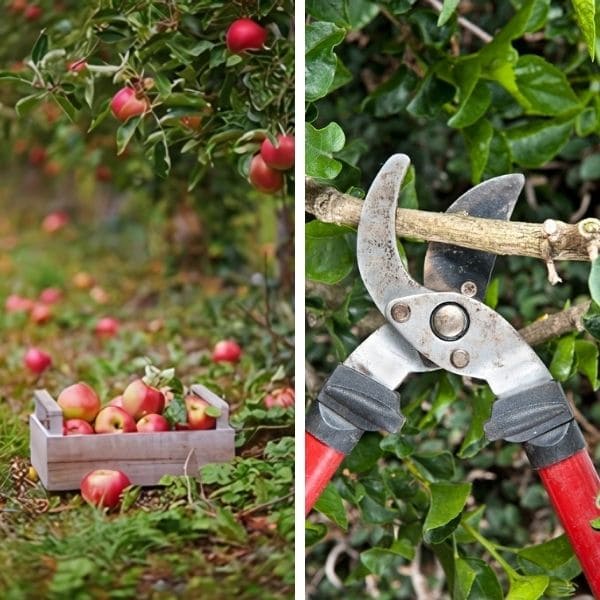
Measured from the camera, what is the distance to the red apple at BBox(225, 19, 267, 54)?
0.66m

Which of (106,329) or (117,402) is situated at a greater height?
(117,402)

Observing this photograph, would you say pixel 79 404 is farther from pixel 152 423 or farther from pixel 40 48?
pixel 40 48

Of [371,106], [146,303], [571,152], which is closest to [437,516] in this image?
[371,106]


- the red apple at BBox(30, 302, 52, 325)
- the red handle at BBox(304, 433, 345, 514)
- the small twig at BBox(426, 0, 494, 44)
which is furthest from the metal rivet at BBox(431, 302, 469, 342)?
the red apple at BBox(30, 302, 52, 325)

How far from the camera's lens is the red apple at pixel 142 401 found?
69 cm

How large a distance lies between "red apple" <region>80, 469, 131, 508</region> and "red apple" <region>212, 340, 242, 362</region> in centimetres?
28

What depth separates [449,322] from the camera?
63 centimetres

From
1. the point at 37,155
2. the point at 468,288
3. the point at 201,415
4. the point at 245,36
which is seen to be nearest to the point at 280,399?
the point at 201,415

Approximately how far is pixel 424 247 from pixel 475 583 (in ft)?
1.30

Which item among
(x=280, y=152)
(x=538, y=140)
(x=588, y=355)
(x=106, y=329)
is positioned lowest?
(x=106, y=329)

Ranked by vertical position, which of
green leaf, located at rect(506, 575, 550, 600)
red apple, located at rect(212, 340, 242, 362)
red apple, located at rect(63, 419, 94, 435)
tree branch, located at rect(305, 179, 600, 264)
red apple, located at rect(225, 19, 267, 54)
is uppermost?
red apple, located at rect(225, 19, 267, 54)

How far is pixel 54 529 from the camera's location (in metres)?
0.65

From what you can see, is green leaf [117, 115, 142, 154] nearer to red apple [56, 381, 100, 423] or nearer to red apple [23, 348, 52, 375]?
red apple [56, 381, 100, 423]

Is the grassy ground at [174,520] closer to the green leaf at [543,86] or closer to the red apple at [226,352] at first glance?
the red apple at [226,352]
